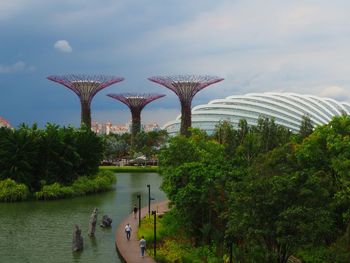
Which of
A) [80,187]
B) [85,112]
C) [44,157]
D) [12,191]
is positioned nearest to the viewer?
[12,191]

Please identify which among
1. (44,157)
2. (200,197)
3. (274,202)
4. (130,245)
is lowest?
(130,245)

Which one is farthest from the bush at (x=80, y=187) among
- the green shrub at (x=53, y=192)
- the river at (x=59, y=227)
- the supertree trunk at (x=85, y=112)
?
the supertree trunk at (x=85, y=112)

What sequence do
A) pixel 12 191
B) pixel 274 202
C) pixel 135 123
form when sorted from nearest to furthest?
1. pixel 274 202
2. pixel 12 191
3. pixel 135 123

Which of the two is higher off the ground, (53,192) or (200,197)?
(200,197)

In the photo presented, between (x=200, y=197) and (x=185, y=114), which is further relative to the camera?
(x=185, y=114)

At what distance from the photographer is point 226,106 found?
390ft

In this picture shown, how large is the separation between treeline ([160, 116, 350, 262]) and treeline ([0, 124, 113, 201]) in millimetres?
18902

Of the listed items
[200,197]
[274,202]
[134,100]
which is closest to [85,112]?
[134,100]

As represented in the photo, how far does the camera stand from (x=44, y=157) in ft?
167

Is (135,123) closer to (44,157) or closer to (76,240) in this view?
(44,157)

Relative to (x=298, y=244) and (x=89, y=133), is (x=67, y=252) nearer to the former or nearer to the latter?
(x=298, y=244)

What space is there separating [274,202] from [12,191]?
31.4 m

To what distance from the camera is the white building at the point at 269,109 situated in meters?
109

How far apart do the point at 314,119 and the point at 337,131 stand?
84.3 m
